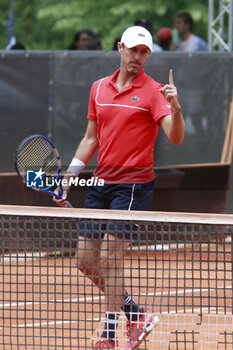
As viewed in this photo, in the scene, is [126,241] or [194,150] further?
[194,150]

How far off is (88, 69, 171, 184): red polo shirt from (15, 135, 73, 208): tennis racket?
0.32m

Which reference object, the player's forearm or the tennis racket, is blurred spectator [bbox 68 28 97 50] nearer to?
the tennis racket

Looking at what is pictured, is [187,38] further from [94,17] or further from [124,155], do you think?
[94,17]

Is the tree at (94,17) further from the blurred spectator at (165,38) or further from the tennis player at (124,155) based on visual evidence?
the tennis player at (124,155)

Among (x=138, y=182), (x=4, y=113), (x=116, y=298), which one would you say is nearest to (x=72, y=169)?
(x=138, y=182)

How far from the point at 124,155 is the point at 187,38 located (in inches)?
231

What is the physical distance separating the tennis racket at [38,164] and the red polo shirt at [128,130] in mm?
319

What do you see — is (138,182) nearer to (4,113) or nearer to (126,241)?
(126,241)

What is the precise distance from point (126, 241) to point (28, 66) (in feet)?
14.1

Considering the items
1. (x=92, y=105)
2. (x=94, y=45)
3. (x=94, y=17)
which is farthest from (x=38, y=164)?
(x=94, y=17)

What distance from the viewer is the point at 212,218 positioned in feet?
13.8

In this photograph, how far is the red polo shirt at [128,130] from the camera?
15.9ft

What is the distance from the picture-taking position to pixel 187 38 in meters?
10.4

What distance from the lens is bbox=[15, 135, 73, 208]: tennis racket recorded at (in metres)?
4.93
